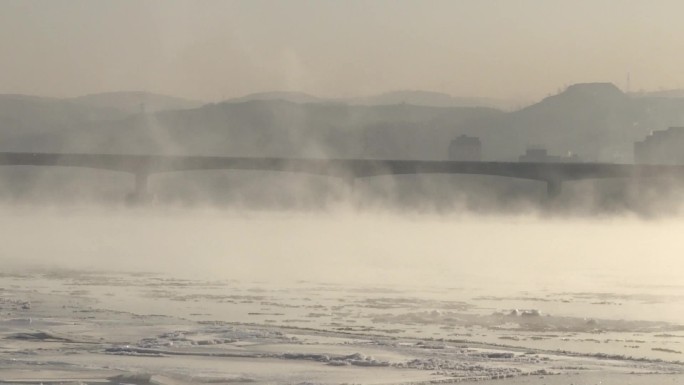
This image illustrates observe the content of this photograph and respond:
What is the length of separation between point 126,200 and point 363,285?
366 feet

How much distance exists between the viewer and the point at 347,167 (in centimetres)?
13900

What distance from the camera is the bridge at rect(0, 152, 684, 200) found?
131 metres

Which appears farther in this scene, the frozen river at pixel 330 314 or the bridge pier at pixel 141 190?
the bridge pier at pixel 141 190

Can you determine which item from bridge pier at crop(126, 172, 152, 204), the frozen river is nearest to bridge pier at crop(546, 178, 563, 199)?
bridge pier at crop(126, 172, 152, 204)

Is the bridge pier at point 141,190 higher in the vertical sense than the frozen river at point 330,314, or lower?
higher

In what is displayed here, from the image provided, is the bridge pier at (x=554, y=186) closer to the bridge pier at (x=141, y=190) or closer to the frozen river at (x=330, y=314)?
the bridge pier at (x=141, y=190)

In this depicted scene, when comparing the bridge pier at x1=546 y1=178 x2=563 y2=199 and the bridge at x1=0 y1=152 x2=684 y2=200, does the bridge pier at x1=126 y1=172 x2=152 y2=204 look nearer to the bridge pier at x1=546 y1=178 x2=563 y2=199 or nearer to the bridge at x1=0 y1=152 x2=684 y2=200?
the bridge at x1=0 y1=152 x2=684 y2=200

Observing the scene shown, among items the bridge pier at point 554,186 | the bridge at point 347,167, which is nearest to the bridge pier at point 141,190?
the bridge at point 347,167

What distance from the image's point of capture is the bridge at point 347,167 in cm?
13125

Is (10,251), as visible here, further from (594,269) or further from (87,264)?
(594,269)

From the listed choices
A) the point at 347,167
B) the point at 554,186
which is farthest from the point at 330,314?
the point at 347,167

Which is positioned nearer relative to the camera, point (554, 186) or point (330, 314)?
point (330, 314)

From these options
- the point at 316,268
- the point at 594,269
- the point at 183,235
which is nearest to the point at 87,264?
the point at 316,268

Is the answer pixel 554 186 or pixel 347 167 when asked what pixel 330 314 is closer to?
pixel 554 186
